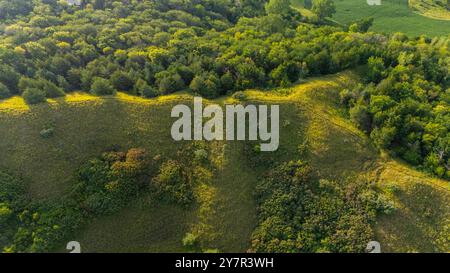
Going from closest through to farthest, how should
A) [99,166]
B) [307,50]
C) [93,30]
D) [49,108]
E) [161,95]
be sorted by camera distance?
[99,166]
[49,108]
[161,95]
[307,50]
[93,30]

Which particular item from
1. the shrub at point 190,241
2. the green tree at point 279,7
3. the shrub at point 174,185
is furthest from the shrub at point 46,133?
the green tree at point 279,7

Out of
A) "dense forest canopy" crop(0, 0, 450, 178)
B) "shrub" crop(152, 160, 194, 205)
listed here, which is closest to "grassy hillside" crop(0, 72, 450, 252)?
"shrub" crop(152, 160, 194, 205)

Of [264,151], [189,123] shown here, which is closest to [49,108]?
[189,123]

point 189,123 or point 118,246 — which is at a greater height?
point 189,123

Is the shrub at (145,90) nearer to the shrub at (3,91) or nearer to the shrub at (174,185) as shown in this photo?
the shrub at (174,185)

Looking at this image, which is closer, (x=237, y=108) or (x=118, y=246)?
(x=118, y=246)

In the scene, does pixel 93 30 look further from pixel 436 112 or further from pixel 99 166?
pixel 436 112
